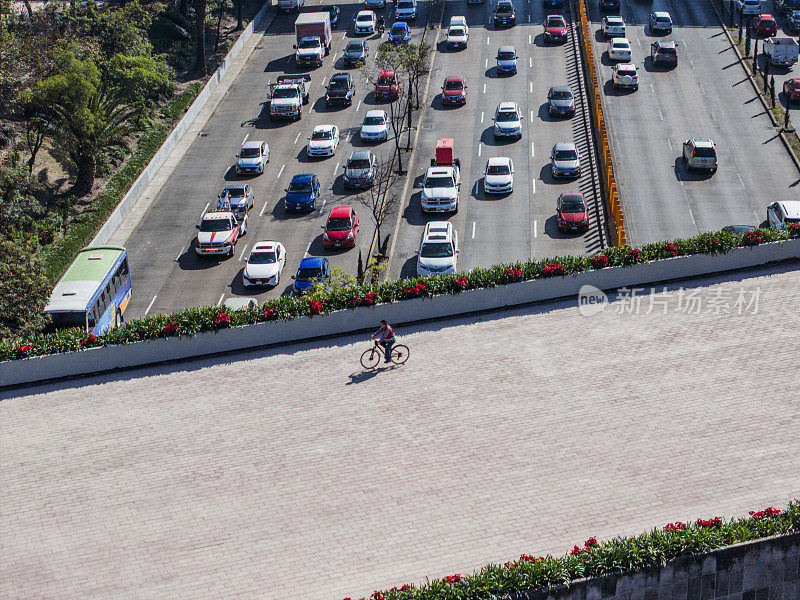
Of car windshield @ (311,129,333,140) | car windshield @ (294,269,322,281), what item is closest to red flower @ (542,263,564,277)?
car windshield @ (294,269,322,281)

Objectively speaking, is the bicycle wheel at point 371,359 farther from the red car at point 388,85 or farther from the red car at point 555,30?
the red car at point 555,30

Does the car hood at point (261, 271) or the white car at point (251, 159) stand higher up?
the car hood at point (261, 271)

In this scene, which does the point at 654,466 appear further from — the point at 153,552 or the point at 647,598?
the point at 153,552

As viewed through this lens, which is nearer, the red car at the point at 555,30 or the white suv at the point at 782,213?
the white suv at the point at 782,213

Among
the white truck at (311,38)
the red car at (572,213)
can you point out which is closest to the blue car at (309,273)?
the red car at (572,213)

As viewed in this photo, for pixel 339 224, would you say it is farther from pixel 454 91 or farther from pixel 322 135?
pixel 454 91

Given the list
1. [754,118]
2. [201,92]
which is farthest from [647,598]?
[201,92]

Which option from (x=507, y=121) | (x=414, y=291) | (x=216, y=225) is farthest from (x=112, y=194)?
(x=414, y=291)
